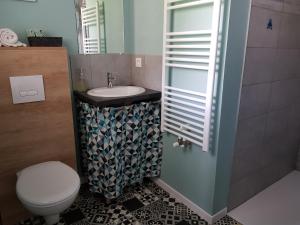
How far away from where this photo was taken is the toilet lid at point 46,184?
1.32 m

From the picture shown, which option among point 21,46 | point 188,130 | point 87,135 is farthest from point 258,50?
point 21,46

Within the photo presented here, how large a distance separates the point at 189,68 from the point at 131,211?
1190 millimetres

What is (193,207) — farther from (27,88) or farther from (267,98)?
(27,88)

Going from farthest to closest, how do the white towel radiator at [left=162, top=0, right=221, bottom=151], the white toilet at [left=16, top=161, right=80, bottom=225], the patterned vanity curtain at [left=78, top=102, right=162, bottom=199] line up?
the patterned vanity curtain at [left=78, top=102, right=162, bottom=199] < the white towel radiator at [left=162, top=0, right=221, bottom=151] < the white toilet at [left=16, top=161, right=80, bottom=225]

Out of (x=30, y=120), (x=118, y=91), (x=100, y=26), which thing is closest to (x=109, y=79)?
(x=118, y=91)

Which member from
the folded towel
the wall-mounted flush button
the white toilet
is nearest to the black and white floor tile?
the white toilet

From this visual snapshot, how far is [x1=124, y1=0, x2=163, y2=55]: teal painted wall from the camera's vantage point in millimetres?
1901

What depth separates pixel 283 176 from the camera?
236 cm

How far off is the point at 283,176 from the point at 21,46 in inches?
102

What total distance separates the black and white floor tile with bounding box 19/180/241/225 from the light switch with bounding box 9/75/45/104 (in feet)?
3.01

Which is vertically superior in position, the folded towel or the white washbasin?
the folded towel

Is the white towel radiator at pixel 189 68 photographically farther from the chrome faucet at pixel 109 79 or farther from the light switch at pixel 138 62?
the chrome faucet at pixel 109 79

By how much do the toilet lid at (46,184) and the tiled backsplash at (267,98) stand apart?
1192mm

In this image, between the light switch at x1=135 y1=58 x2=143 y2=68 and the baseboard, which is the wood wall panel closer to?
the light switch at x1=135 y1=58 x2=143 y2=68
